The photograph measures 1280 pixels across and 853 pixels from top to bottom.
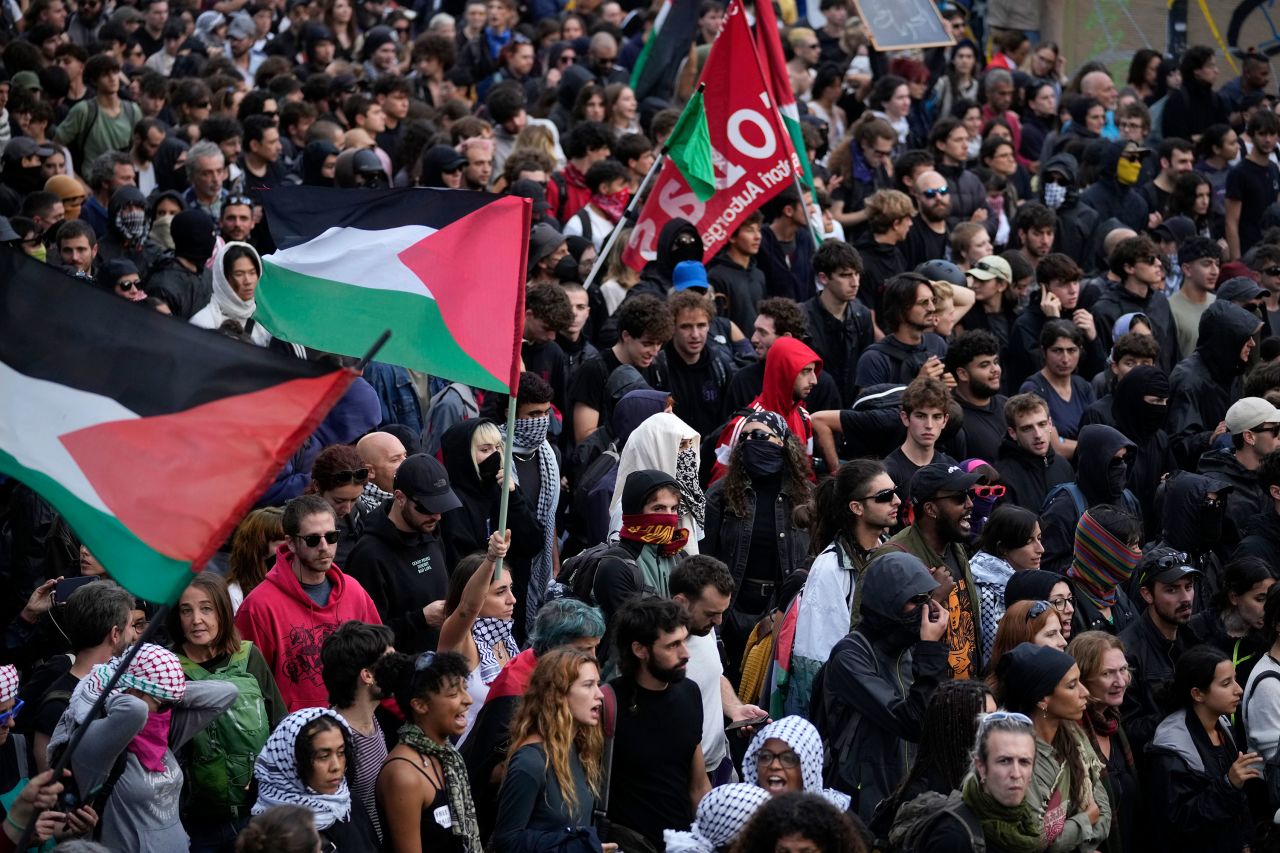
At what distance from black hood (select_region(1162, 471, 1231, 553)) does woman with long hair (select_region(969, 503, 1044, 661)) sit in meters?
1.14

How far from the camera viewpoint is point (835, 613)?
7.40m

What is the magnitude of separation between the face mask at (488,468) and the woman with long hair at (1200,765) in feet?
10.2

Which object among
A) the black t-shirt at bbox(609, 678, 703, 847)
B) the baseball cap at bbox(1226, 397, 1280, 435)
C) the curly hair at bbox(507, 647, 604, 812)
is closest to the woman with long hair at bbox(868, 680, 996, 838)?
A: the black t-shirt at bbox(609, 678, 703, 847)

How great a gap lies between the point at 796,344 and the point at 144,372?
16.3 feet

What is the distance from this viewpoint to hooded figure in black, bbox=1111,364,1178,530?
32.9 feet

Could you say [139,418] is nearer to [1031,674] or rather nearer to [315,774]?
[315,774]

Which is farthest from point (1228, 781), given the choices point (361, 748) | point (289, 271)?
point (289, 271)

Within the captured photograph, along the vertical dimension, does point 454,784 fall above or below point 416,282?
below

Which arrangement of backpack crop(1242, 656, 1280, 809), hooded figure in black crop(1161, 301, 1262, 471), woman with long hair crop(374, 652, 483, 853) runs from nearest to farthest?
1. woman with long hair crop(374, 652, 483, 853)
2. backpack crop(1242, 656, 1280, 809)
3. hooded figure in black crop(1161, 301, 1262, 471)

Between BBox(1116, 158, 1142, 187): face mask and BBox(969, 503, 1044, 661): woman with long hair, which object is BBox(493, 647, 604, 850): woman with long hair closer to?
BBox(969, 503, 1044, 661): woman with long hair

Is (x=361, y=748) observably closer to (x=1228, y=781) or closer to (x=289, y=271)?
(x=289, y=271)

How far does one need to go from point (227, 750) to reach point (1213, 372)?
666 cm

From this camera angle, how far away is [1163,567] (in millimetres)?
8219

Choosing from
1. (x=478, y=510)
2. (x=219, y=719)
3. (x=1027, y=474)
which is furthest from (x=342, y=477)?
(x=1027, y=474)
